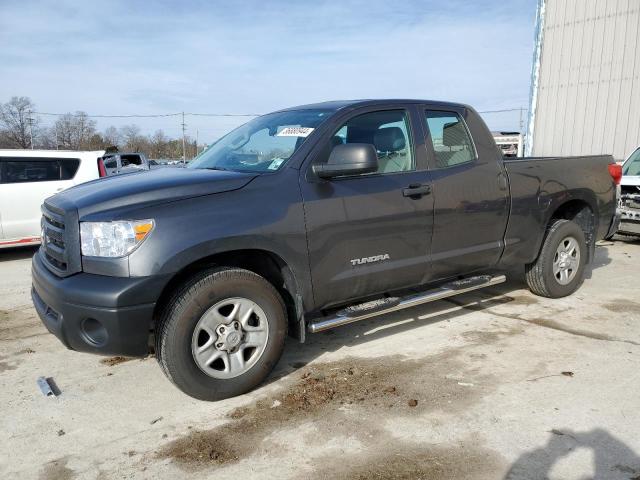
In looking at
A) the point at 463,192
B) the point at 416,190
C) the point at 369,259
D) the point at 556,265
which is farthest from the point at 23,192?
the point at 556,265

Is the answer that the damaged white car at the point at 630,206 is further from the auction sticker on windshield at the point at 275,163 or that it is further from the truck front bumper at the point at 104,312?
the truck front bumper at the point at 104,312

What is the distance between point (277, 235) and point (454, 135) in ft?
6.79

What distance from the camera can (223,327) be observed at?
3.28 metres

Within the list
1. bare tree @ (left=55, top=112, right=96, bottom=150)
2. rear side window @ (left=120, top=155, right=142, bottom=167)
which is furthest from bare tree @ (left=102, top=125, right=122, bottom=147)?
rear side window @ (left=120, top=155, right=142, bottom=167)

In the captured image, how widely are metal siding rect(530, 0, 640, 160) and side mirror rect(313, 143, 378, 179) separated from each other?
11.2 meters

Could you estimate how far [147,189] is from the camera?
3.21 meters

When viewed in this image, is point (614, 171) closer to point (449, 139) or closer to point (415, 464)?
point (449, 139)

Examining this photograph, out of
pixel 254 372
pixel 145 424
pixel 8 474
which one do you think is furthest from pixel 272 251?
pixel 8 474

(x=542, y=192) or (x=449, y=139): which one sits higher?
(x=449, y=139)

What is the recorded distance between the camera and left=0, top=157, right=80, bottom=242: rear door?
26.8ft

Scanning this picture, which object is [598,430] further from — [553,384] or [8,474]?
[8,474]

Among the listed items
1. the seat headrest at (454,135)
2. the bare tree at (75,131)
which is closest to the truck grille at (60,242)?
the seat headrest at (454,135)

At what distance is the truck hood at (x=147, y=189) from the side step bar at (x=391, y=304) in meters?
1.11

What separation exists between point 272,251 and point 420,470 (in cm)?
154
